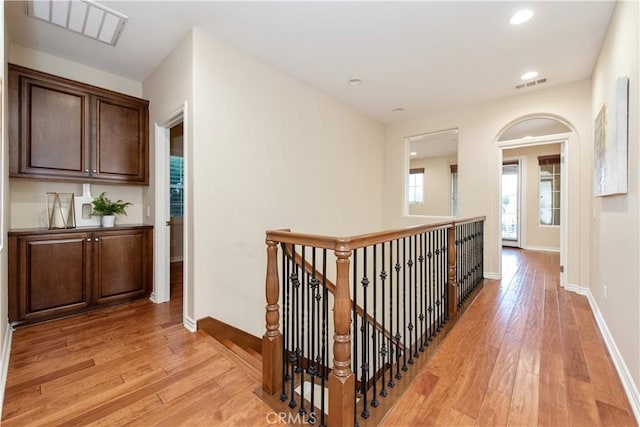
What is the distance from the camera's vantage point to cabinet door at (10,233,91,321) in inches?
95.9

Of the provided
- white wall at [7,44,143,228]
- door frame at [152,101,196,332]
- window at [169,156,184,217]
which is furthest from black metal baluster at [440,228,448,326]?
window at [169,156,184,217]

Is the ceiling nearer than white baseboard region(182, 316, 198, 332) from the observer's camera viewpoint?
Yes

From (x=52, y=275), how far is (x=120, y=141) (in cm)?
146

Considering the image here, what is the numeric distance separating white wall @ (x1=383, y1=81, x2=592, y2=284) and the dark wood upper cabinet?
156 inches

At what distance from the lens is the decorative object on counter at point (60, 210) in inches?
110

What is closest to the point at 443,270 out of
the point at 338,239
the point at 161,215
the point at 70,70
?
the point at 338,239

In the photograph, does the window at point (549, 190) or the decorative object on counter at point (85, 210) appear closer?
the decorative object on counter at point (85, 210)

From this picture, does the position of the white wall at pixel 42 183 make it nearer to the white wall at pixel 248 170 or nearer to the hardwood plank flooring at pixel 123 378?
the hardwood plank flooring at pixel 123 378

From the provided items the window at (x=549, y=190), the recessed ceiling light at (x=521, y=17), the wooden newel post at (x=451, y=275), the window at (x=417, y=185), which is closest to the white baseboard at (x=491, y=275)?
the wooden newel post at (x=451, y=275)

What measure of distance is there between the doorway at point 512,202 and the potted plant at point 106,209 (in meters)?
8.09

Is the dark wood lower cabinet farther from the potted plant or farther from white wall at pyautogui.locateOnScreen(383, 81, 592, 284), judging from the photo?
white wall at pyautogui.locateOnScreen(383, 81, 592, 284)

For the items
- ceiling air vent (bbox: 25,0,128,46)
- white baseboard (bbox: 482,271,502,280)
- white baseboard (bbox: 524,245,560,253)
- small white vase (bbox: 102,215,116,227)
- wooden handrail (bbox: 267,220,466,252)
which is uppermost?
A: ceiling air vent (bbox: 25,0,128,46)

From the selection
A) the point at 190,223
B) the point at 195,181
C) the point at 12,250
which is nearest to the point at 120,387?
the point at 190,223

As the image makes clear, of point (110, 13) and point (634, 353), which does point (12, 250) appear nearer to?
point (110, 13)
